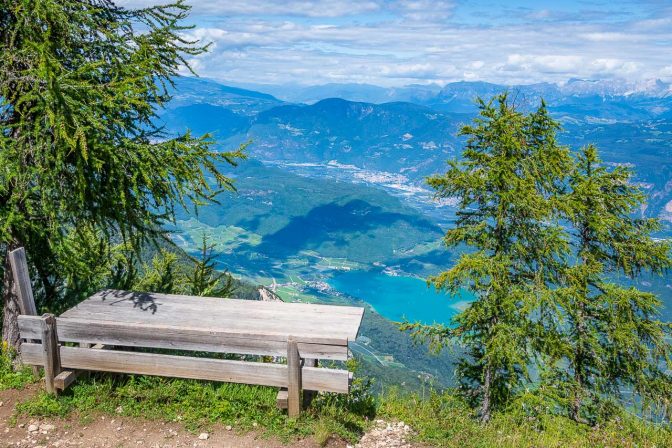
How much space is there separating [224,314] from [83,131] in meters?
3.06

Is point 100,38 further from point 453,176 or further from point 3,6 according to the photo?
point 453,176

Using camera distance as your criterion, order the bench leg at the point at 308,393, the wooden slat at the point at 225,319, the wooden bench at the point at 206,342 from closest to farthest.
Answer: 1. the wooden bench at the point at 206,342
2. the bench leg at the point at 308,393
3. the wooden slat at the point at 225,319

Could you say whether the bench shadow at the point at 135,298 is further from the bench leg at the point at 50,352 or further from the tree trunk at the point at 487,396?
the tree trunk at the point at 487,396

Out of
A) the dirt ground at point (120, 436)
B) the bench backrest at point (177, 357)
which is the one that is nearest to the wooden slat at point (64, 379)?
the bench backrest at point (177, 357)

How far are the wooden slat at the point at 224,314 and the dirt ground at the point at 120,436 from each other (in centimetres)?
125

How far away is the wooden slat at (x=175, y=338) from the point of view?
6012 mm

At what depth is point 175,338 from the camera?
622 cm

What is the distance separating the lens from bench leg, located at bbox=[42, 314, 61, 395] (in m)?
6.45

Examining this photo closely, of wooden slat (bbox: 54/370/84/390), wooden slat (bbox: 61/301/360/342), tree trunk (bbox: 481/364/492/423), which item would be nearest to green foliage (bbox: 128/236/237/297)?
wooden slat (bbox: 61/301/360/342)

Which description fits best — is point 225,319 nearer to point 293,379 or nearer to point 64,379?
point 293,379

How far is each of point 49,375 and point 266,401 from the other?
2802 mm

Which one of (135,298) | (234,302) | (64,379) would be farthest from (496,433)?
(64,379)

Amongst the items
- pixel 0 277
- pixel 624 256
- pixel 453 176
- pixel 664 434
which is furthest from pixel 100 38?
pixel 624 256

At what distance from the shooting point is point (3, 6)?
25.1 feet
